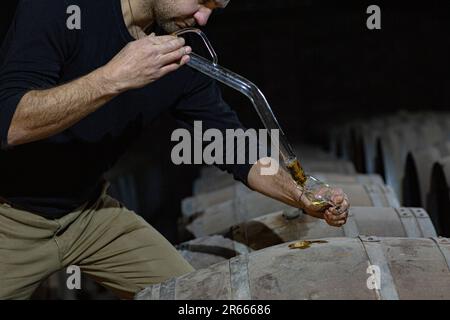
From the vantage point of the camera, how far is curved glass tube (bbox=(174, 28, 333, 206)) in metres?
1.82

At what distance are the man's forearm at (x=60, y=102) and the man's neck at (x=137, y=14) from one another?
0.36 metres

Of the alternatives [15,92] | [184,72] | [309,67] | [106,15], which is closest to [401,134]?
[184,72]

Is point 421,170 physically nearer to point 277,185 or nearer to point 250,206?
point 250,206

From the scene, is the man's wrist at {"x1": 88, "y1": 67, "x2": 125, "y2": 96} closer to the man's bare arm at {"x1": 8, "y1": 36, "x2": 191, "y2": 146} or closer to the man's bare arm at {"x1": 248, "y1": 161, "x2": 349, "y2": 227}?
the man's bare arm at {"x1": 8, "y1": 36, "x2": 191, "y2": 146}

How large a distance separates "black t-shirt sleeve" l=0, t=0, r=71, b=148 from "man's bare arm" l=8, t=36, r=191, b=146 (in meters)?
0.06

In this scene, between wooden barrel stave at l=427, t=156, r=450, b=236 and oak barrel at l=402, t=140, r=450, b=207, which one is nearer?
wooden barrel stave at l=427, t=156, r=450, b=236

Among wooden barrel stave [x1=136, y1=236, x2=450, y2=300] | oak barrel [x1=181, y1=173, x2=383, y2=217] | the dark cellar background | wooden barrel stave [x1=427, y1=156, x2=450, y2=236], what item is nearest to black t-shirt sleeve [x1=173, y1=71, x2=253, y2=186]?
wooden barrel stave [x1=136, y1=236, x2=450, y2=300]

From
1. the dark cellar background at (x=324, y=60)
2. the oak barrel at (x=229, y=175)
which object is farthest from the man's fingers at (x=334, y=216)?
the dark cellar background at (x=324, y=60)

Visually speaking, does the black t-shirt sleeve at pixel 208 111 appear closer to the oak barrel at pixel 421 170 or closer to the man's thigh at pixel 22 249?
the man's thigh at pixel 22 249

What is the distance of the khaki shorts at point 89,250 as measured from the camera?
2.03 metres

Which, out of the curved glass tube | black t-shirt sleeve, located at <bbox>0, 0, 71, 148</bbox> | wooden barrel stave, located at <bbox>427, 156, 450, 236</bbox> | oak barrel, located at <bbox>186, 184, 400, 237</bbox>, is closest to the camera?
black t-shirt sleeve, located at <bbox>0, 0, 71, 148</bbox>

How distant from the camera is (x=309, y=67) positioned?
8.47 metres

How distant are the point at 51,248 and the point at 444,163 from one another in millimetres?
1838

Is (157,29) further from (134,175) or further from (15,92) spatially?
(134,175)
